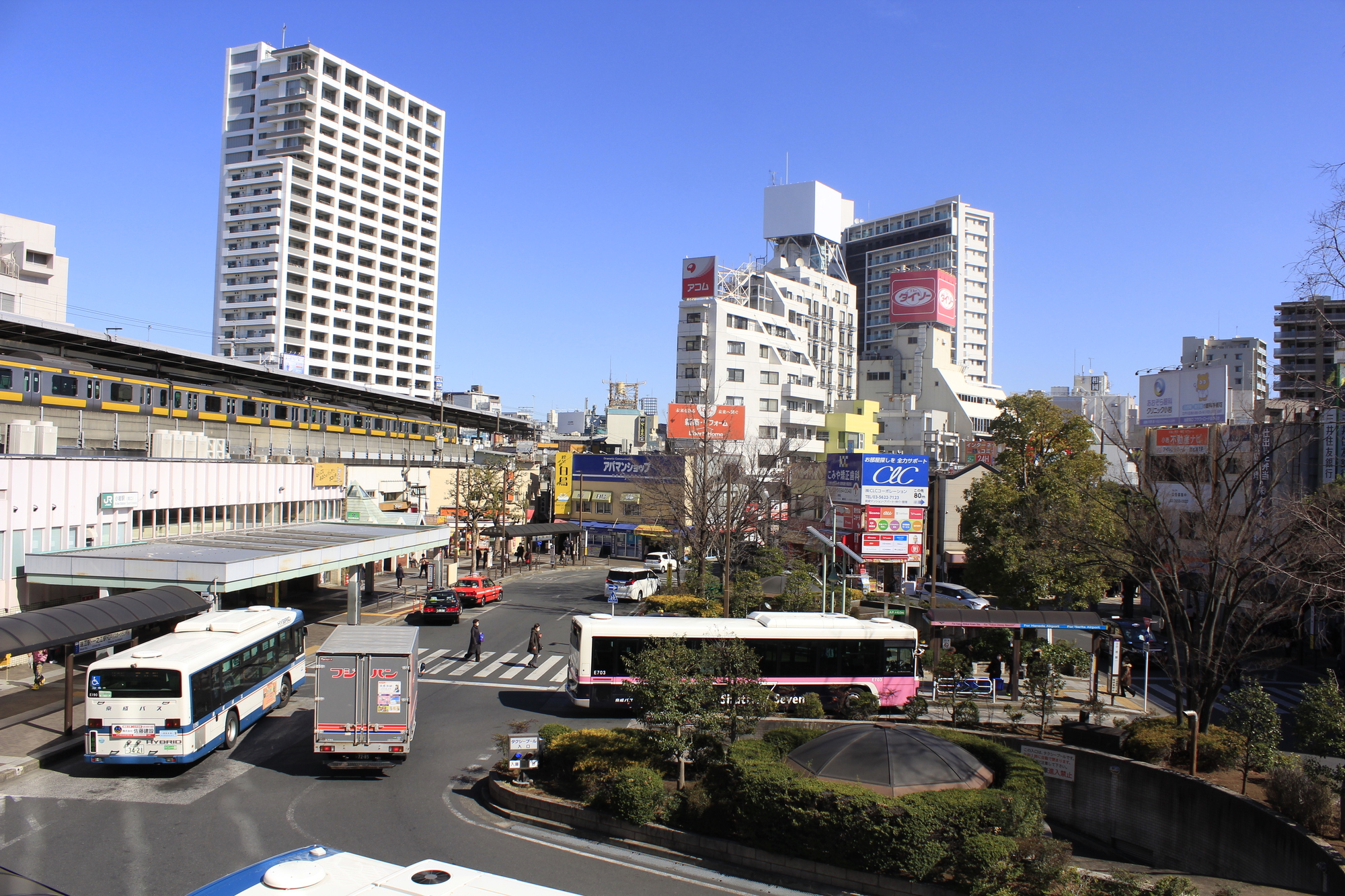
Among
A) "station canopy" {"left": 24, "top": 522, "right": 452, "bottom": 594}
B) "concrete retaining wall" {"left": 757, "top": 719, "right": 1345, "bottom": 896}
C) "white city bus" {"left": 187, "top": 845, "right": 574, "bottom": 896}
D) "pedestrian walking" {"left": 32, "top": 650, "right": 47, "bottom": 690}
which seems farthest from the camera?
"station canopy" {"left": 24, "top": 522, "right": 452, "bottom": 594}

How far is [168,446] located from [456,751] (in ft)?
68.6

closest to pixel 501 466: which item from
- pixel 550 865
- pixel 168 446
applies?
pixel 168 446

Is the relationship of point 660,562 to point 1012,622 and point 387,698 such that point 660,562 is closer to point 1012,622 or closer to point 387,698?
point 1012,622

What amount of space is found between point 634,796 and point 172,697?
8335 millimetres

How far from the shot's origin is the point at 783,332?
8038 cm

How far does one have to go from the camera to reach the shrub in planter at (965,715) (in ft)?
59.3

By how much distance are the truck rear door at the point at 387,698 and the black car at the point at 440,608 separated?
17.0 meters

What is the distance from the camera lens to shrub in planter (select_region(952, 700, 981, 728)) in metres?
18.1

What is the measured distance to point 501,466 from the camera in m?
52.9

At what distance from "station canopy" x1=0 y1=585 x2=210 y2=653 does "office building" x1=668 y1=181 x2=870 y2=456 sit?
144 ft

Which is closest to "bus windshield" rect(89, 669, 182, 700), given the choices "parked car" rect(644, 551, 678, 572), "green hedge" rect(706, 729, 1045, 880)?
"green hedge" rect(706, 729, 1045, 880)

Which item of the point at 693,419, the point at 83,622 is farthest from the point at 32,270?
the point at 83,622

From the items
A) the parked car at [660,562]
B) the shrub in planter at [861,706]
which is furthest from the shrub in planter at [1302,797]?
the parked car at [660,562]

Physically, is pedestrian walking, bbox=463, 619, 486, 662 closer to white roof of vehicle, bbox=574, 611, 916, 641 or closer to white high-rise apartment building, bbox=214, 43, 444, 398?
white roof of vehicle, bbox=574, 611, 916, 641
